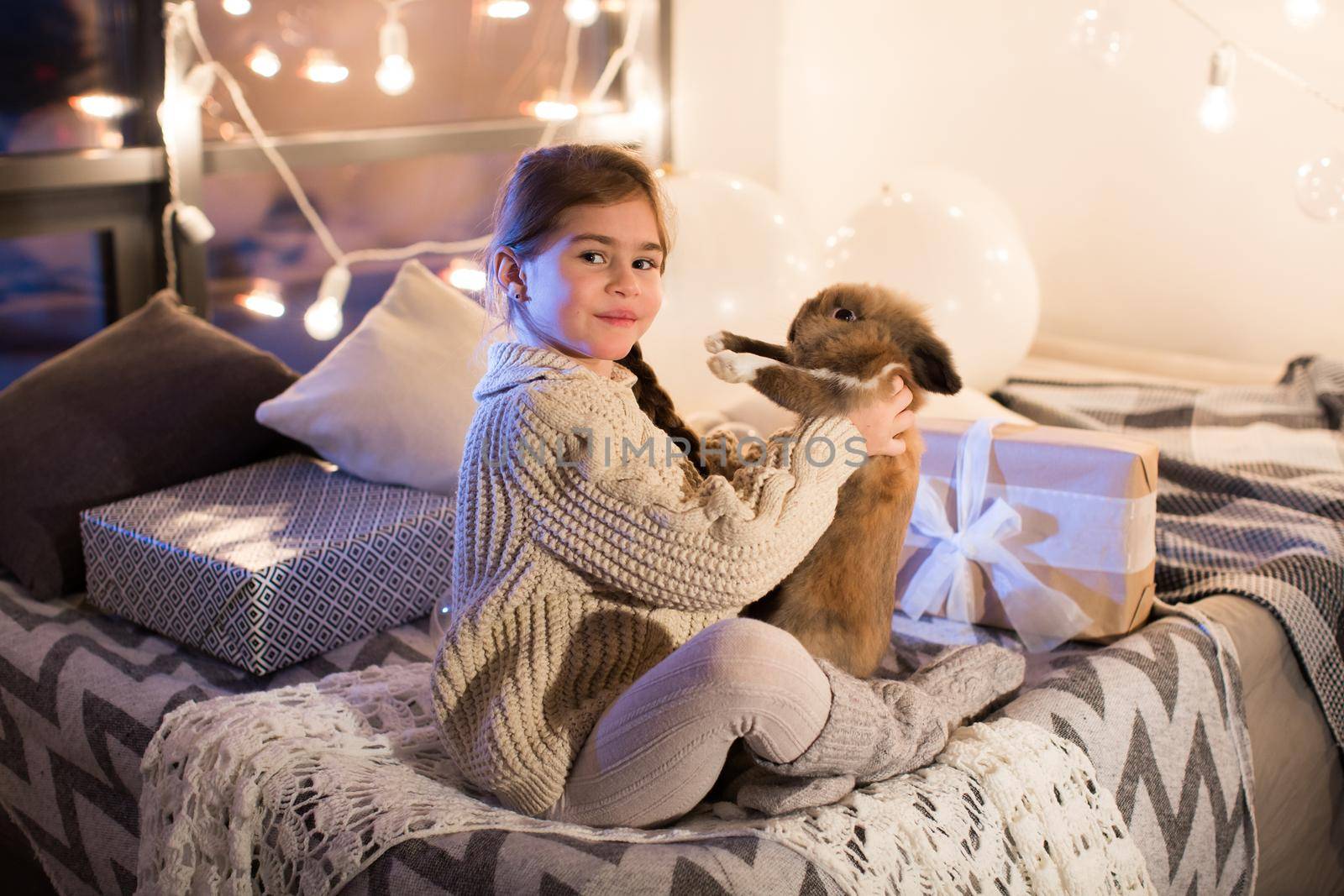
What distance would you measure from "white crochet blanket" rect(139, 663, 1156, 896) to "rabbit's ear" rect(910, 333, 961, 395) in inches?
13.7

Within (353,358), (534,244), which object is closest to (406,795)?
(534,244)

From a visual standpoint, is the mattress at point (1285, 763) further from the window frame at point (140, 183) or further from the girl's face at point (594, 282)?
the window frame at point (140, 183)

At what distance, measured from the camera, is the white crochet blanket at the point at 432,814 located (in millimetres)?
1052

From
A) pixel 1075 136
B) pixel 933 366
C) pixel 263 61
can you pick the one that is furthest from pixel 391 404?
pixel 1075 136

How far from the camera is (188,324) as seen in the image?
6.44ft

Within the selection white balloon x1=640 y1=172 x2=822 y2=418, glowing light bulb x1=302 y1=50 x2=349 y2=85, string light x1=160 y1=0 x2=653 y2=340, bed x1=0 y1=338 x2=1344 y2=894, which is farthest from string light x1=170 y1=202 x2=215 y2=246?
white balloon x1=640 y1=172 x2=822 y2=418

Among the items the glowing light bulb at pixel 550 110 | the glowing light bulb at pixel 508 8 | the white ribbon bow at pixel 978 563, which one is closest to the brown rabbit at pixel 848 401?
the white ribbon bow at pixel 978 563

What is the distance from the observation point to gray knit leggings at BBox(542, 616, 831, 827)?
99 centimetres

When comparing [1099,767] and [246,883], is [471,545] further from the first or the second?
[1099,767]

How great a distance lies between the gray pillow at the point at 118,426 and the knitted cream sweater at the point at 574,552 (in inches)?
33.2

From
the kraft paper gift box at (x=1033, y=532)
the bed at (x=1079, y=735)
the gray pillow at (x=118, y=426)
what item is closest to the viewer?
the bed at (x=1079, y=735)

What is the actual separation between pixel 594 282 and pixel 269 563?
0.65 meters

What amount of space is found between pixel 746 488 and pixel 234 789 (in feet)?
1.89

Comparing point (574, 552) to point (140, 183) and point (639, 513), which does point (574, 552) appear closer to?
point (639, 513)
